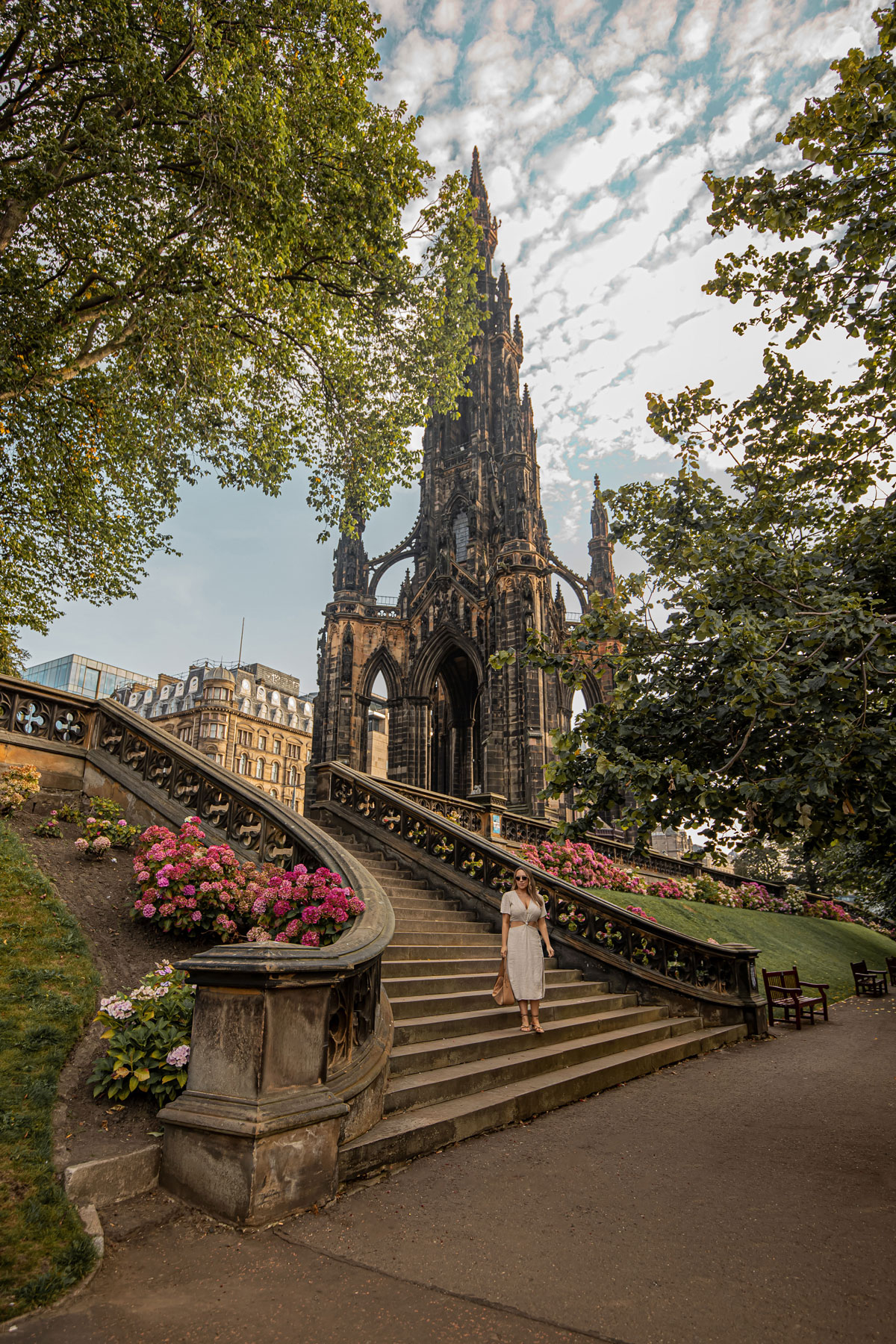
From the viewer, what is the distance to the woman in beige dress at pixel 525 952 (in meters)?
6.58

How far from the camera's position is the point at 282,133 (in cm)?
923

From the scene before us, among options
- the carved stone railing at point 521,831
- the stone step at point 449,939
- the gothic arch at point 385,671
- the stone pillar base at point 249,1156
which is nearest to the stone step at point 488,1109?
the stone pillar base at point 249,1156

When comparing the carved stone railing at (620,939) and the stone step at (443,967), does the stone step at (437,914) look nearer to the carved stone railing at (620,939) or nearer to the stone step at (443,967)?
the carved stone railing at (620,939)

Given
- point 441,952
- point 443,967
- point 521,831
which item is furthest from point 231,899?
point 521,831

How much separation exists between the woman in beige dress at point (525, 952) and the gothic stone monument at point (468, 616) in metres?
20.3

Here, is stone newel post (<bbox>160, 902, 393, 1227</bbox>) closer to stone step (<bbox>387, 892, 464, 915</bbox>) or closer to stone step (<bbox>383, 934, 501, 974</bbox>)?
stone step (<bbox>383, 934, 501, 974</bbox>)

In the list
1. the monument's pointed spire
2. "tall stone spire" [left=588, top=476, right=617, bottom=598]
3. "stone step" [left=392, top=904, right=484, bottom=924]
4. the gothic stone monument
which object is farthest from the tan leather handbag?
the monument's pointed spire

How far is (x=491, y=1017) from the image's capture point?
6.48 metres

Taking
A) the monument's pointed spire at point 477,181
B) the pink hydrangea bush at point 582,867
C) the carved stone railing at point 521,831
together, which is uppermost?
the monument's pointed spire at point 477,181

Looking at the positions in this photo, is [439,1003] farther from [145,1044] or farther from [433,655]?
[433,655]

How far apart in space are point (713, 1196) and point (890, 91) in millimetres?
8112

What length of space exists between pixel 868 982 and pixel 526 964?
12.5 metres

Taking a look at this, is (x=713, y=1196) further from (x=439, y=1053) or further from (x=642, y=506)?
(x=642, y=506)

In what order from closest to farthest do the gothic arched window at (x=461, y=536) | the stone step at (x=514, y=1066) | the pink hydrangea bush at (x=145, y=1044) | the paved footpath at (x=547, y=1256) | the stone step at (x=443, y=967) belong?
1. the paved footpath at (x=547, y=1256)
2. the pink hydrangea bush at (x=145, y=1044)
3. the stone step at (x=514, y=1066)
4. the stone step at (x=443, y=967)
5. the gothic arched window at (x=461, y=536)
